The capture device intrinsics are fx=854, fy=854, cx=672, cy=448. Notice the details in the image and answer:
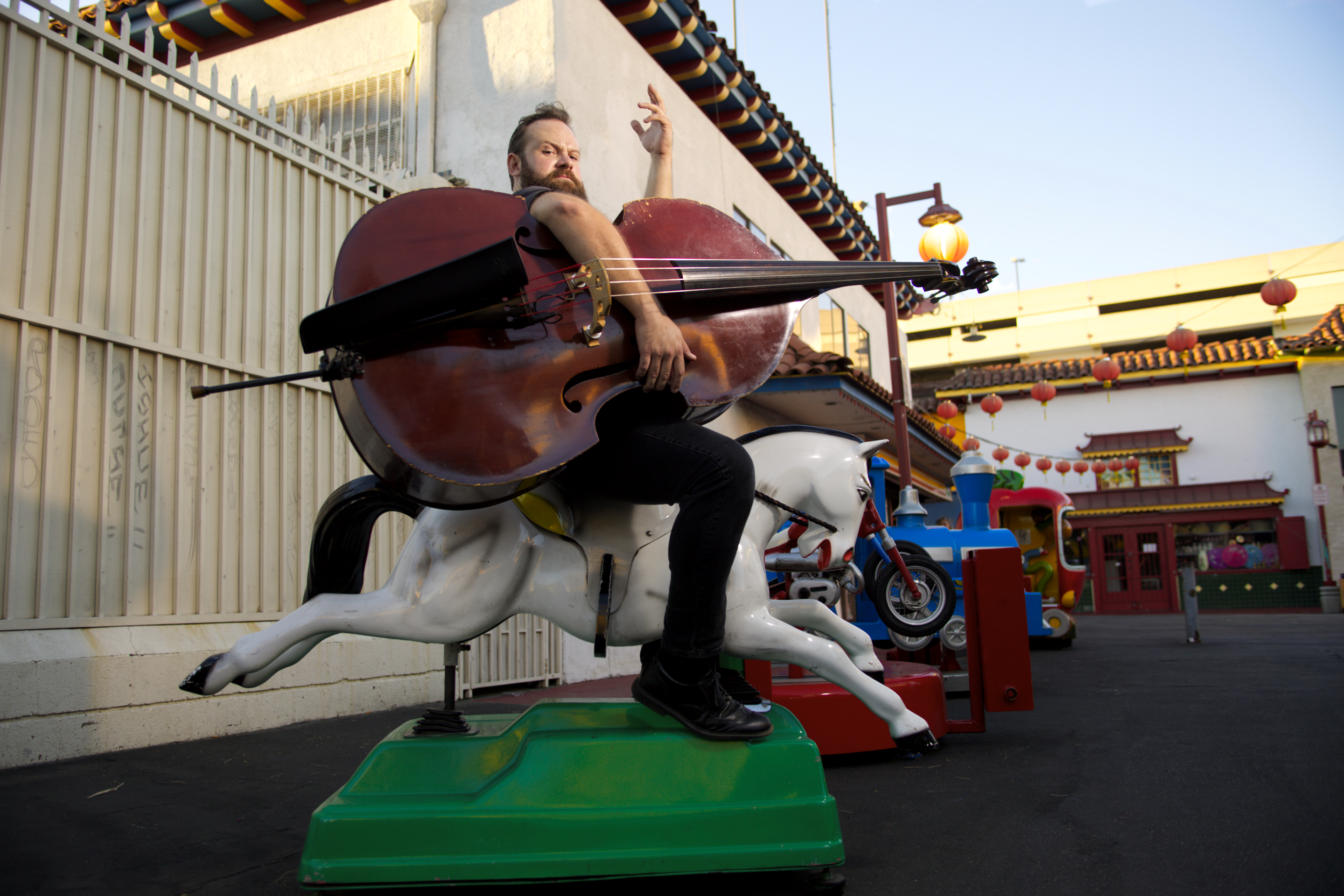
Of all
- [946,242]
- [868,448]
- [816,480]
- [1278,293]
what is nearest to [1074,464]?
[1278,293]

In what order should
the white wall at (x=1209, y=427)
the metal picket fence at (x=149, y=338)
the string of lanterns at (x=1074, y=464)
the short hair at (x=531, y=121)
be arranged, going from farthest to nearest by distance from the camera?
the string of lanterns at (x=1074, y=464) < the white wall at (x=1209, y=427) < the metal picket fence at (x=149, y=338) < the short hair at (x=531, y=121)

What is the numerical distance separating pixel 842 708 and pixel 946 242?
23.2 feet

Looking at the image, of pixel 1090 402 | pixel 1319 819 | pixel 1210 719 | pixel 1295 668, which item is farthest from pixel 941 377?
pixel 1319 819

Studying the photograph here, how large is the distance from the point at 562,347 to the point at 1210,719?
4621mm

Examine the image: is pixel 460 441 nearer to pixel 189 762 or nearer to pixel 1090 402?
pixel 189 762

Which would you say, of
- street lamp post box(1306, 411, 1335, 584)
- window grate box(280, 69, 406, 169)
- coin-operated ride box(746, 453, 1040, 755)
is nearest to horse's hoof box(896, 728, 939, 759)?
coin-operated ride box(746, 453, 1040, 755)

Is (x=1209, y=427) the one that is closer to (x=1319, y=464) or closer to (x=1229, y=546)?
(x=1319, y=464)

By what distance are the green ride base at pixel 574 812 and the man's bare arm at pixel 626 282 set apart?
0.92 m

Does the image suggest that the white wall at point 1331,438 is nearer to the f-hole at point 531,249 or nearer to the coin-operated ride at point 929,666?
the coin-operated ride at point 929,666

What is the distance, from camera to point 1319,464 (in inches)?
930

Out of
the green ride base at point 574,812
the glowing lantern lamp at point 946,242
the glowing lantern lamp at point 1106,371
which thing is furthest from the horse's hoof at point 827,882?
the glowing lantern lamp at point 1106,371

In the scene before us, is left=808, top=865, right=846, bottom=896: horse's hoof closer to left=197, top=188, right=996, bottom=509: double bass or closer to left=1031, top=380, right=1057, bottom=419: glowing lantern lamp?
left=197, top=188, right=996, bottom=509: double bass

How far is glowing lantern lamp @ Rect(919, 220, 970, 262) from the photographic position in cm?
952

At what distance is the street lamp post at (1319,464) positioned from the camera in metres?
22.7
